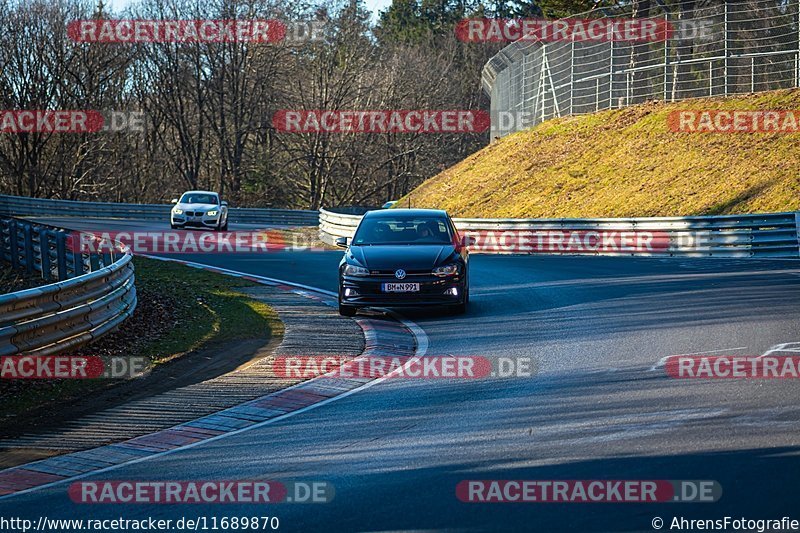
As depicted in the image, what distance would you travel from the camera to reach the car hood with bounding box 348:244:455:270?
14859 mm

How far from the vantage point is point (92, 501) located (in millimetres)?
6344

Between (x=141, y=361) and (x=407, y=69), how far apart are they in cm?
5831

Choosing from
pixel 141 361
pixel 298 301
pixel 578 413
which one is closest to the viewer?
pixel 578 413

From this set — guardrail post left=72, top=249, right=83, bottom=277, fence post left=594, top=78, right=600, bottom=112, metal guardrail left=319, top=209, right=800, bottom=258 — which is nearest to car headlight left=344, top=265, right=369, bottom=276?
guardrail post left=72, top=249, right=83, bottom=277

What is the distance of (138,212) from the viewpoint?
49312 millimetres

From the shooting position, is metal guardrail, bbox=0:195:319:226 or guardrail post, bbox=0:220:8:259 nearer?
guardrail post, bbox=0:220:8:259

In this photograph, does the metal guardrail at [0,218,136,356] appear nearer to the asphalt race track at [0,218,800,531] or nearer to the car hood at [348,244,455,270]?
the asphalt race track at [0,218,800,531]

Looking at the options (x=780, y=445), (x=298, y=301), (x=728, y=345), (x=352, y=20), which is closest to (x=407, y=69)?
(x=352, y=20)

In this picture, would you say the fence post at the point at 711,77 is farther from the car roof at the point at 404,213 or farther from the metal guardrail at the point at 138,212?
the car roof at the point at 404,213

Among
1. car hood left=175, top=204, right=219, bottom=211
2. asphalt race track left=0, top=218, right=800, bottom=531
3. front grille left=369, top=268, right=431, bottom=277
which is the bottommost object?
asphalt race track left=0, top=218, right=800, bottom=531

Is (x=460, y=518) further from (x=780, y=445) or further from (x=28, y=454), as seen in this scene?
(x=28, y=454)

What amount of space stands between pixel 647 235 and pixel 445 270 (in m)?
12.3

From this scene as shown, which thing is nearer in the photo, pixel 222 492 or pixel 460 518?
pixel 460 518

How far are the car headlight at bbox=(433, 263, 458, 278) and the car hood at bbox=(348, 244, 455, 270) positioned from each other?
78 mm
